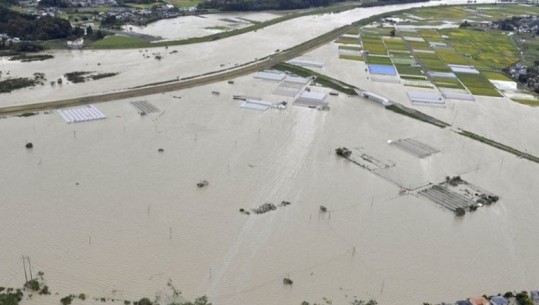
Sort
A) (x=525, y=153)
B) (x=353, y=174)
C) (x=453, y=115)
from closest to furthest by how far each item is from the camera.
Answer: (x=353, y=174) → (x=525, y=153) → (x=453, y=115)

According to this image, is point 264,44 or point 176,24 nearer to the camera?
point 264,44

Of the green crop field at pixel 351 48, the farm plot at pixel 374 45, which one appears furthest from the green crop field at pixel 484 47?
the green crop field at pixel 351 48

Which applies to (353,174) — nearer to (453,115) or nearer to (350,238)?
(350,238)

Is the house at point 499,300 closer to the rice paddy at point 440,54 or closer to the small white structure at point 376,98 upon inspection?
the small white structure at point 376,98

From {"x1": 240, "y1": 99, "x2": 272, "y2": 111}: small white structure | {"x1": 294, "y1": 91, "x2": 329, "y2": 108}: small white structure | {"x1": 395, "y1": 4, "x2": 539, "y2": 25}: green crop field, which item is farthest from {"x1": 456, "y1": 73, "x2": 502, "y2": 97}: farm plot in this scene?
{"x1": 395, "y1": 4, "x2": 539, "y2": 25}: green crop field

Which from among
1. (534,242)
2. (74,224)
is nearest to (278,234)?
(74,224)
